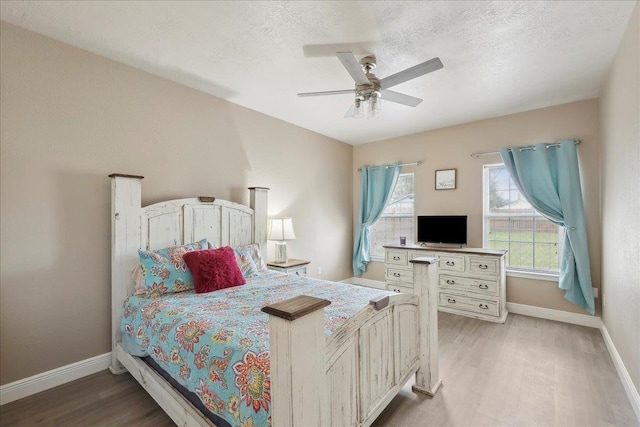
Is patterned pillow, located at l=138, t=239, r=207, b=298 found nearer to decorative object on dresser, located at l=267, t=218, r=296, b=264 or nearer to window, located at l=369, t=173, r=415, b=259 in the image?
decorative object on dresser, located at l=267, t=218, r=296, b=264

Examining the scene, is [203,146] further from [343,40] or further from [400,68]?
[400,68]

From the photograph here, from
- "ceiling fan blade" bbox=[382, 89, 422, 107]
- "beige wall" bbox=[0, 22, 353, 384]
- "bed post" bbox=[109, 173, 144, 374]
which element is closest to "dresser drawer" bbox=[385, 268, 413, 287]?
"ceiling fan blade" bbox=[382, 89, 422, 107]

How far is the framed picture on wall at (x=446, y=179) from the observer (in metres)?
4.31

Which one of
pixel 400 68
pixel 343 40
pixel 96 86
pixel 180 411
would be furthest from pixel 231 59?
pixel 180 411

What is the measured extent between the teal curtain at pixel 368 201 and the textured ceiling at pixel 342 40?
1789 millimetres

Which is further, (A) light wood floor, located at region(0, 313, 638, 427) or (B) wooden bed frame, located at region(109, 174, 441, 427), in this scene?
(A) light wood floor, located at region(0, 313, 638, 427)

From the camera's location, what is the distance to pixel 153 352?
6.27ft

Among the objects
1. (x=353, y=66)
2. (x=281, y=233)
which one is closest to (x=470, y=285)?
(x=281, y=233)

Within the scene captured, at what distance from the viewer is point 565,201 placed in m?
3.38

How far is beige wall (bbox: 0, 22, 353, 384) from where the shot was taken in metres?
2.11

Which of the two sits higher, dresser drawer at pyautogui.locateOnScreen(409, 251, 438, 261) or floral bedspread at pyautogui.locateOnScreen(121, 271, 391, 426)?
dresser drawer at pyautogui.locateOnScreen(409, 251, 438, 261)

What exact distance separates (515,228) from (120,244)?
14.8ft

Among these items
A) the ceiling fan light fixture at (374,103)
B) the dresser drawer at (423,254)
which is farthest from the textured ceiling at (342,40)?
the dresser drawer at (423,254)

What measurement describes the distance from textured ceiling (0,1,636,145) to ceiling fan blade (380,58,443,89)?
0.29m
